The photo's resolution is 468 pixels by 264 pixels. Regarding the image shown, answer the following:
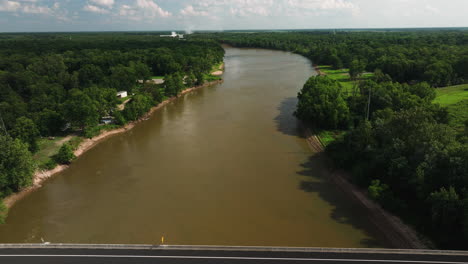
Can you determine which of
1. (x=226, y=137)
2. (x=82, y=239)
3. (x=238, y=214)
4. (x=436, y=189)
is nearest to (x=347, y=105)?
(x=226, y=137)

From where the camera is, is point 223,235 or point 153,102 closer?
point 223,235

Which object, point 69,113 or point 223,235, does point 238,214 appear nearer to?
point 223,235

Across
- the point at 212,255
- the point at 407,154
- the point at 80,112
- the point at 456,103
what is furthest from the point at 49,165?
the point at 456,103

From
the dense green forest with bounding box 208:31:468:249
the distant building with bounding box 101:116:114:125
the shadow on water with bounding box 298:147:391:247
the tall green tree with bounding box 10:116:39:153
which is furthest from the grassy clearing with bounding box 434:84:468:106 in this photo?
the tall green tree with bounding box 10:116:39:153

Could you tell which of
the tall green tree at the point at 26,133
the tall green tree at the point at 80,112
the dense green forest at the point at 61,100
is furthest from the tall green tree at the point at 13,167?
the tall green tree at the point at 80,112

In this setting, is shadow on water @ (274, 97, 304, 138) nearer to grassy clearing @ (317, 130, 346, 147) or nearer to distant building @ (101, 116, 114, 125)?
grassy clearing @ (317, 130, 346, 147)
